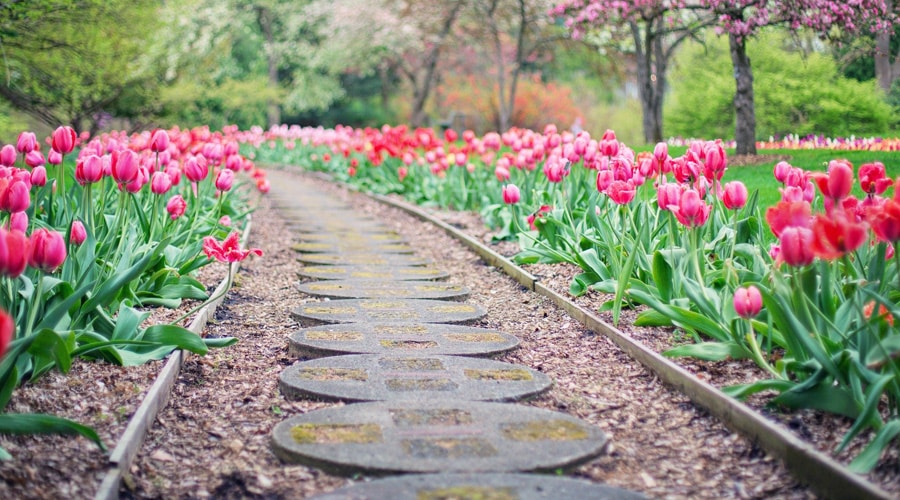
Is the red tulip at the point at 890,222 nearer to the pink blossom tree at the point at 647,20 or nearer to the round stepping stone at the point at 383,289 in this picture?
the round stepping stone at the point at 383,289

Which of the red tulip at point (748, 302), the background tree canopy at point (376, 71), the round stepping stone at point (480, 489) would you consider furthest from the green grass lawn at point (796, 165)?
the round stepping stone at point (480, 489)

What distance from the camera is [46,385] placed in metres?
3.71

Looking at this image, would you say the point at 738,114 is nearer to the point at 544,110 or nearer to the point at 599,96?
the point at 544,110

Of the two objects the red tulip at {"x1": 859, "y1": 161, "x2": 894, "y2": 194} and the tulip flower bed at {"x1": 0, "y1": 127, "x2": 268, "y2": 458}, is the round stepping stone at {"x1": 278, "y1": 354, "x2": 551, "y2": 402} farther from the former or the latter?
the red tulip at {"x1": 859, "y1": 161, "x2": 894, "y2": 194}

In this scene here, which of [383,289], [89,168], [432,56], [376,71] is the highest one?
[376,71]

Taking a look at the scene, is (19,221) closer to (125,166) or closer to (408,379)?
(125,166)

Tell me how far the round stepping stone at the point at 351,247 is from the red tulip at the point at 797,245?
5.86 m

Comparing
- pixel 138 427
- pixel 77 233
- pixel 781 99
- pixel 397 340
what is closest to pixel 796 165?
pixel 781 99

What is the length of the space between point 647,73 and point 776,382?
12548 millimetres

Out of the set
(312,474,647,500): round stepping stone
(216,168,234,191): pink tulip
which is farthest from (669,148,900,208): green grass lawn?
(312,474,647,500): round stepping stone

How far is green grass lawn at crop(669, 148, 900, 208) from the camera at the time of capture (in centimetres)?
753

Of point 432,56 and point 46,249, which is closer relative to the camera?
point 46,249

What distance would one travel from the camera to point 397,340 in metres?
4.92

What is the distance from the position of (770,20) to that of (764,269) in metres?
8.39
